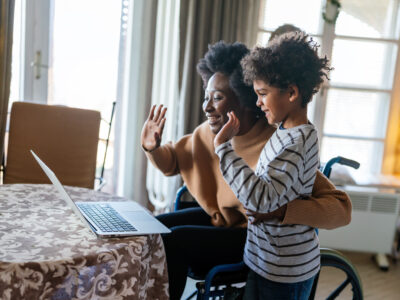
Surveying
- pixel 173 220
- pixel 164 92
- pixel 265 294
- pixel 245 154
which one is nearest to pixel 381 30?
pixel 164 92

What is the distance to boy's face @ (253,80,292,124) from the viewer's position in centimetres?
117

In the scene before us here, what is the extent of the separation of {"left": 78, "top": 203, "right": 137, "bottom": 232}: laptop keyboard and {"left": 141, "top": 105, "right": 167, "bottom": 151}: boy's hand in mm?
310

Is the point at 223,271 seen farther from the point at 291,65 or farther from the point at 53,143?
the point at 53,143

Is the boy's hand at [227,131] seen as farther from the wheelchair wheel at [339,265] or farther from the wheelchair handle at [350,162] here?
the wheelchair wheel at [339,265]

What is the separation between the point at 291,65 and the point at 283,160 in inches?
10.7

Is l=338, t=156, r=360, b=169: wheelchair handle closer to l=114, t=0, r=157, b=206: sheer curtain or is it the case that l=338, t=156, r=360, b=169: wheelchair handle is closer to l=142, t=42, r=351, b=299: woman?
l=142, t=42, r=351, b=299: woman

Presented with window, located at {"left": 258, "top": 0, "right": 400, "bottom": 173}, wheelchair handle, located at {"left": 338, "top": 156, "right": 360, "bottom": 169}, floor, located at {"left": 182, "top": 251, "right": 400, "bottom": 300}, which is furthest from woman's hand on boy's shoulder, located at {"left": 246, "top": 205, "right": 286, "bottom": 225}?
window, located at {"left": 258, "top": 0, "right": 400, "bottom": 173}

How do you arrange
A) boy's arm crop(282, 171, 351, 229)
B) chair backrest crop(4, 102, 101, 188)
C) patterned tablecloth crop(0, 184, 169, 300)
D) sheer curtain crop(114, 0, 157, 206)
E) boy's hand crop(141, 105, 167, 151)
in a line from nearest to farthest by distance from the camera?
patterned tablecloth crop(0, 184, 169, 300), boy's arm crop(282, 171, 351, 229), boy's hand crop(141, 105, 167, 151), chair backrest crop(4, 102, 101, 188), sheer curtain crop(114, 0, 157, 206)

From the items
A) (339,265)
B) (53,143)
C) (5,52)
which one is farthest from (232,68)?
(5,52)

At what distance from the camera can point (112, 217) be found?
1.22 metres

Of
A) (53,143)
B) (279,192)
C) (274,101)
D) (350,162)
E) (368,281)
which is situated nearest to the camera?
(279,192)

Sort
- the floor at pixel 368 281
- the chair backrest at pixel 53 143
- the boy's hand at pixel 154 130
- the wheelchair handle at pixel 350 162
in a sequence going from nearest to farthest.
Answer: the wheelchair handle at pixel 350 162 → the boy's hand at pixel 154 130 → the chair backrest at pixel 53 143 → the floor at pixel 368 281

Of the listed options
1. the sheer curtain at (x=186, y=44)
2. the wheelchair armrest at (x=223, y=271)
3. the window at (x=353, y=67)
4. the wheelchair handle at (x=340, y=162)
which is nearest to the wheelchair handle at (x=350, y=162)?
the wheelchair handle at (x=340, y=162)

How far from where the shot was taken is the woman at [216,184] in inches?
49.3
